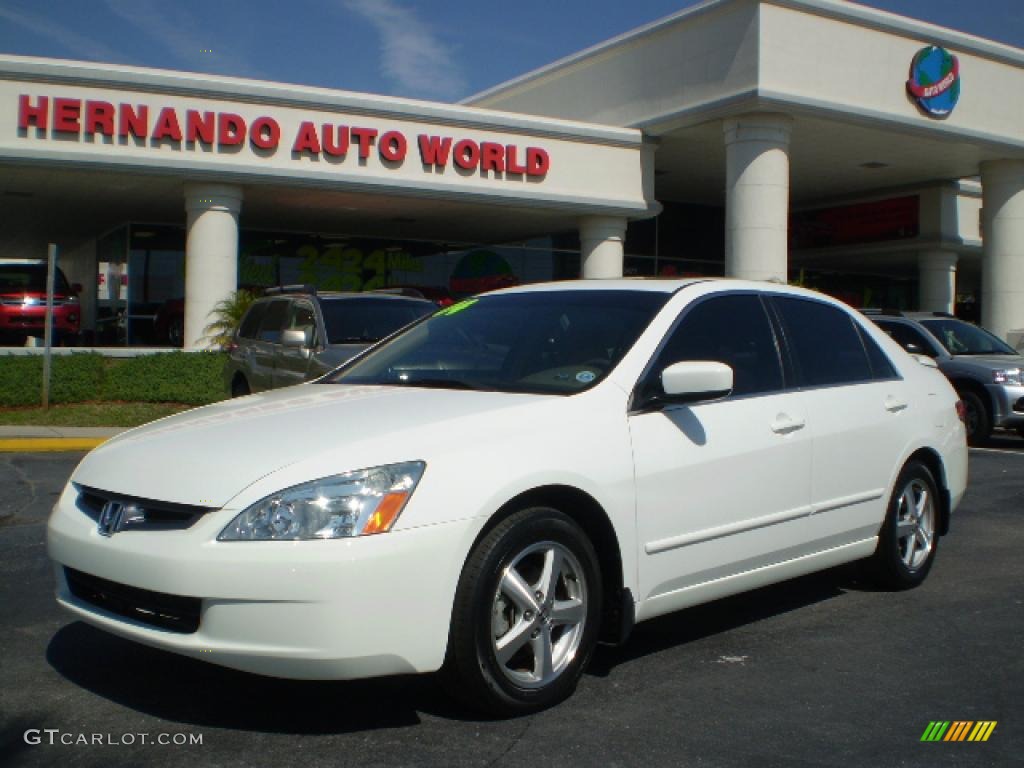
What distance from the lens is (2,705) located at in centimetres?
412

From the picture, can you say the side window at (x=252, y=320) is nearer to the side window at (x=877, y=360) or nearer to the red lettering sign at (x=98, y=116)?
the red lettering sign at (x=98, y=116)

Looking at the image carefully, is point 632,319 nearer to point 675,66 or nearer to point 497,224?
point 675,66

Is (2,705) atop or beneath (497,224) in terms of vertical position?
beneath

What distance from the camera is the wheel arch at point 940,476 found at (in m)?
6.21

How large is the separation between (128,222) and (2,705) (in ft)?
84.8

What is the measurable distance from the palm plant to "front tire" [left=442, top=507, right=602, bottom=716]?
17.0m

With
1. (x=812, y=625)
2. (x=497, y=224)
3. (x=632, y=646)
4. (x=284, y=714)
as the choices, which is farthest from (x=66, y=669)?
(x=497, y=224)

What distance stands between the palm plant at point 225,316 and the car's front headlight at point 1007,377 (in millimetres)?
12683

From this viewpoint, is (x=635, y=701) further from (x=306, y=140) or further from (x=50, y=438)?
(x=306, y=140)

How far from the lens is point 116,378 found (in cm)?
1697

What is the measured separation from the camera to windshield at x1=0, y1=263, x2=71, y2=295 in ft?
77.7

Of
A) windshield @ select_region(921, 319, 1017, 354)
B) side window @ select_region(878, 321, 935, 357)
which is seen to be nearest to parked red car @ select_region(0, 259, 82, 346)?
side window @ select_region(878, 321, 935, 357)

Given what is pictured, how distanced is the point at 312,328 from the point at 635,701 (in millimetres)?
8032

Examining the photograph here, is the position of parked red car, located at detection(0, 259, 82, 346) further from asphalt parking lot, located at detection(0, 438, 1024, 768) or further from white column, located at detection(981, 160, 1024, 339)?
white column, located at detection(981, 160, 1024, 339)
